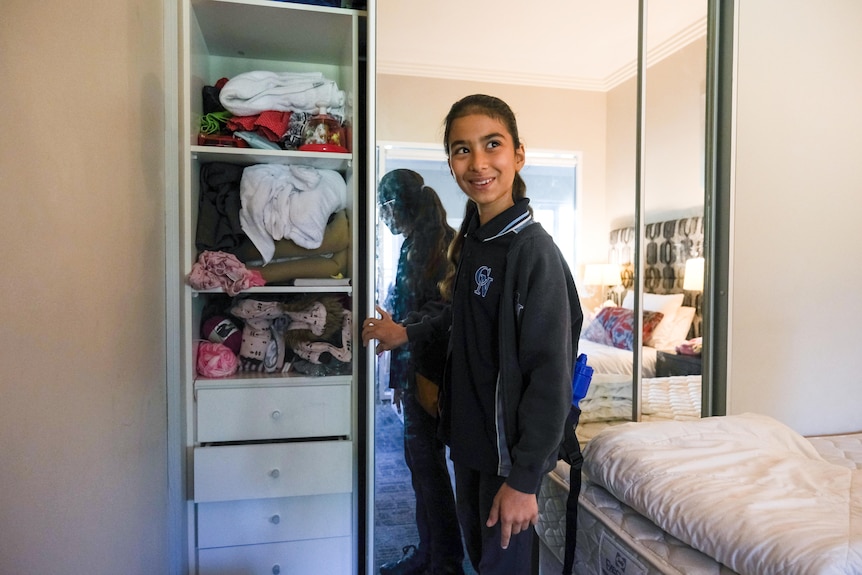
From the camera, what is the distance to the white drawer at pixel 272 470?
1.43 meters

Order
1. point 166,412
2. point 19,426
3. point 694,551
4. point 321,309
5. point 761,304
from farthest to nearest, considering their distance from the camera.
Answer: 1. point 761,304
2. point 321,309
3. point 166,412
4. point 694,551
5. point 19,426

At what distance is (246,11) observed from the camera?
1438mm

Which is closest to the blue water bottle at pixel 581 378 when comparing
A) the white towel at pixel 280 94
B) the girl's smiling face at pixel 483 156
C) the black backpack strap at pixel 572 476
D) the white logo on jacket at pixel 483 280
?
the black backpack strap at pixel 572 476

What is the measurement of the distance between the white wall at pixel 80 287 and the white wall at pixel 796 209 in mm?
1714

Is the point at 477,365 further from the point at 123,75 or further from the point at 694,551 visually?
the point at 123,75

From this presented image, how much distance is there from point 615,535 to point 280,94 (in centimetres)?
149

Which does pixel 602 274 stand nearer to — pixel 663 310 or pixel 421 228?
pixel 663 310

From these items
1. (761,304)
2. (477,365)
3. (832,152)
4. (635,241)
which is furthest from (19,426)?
(832,152)

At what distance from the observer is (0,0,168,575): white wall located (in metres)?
0.64

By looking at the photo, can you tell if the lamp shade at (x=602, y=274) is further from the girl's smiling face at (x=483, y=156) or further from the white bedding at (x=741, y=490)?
the girl's smiling face at (x=483, y=156)

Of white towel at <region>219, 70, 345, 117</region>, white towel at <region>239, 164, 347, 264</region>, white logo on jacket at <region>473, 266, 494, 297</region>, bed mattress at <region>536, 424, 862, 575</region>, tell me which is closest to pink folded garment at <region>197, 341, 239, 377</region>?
white towel at <region>239, 164, 347, 264</region>

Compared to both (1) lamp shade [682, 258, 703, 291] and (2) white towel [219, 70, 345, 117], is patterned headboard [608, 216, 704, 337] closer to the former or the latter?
(1) lamp shade [682, 258, 703, 291]

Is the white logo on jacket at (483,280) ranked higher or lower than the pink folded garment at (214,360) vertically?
higher

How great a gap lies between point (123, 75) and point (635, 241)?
1.48 metres
